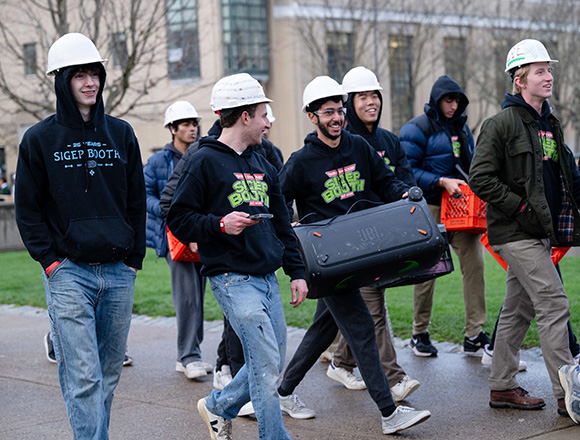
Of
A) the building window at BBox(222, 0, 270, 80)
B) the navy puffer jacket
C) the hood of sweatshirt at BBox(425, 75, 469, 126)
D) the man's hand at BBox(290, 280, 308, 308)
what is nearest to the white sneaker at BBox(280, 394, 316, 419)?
the man's hand at BBox(290, 280, 308, 308)

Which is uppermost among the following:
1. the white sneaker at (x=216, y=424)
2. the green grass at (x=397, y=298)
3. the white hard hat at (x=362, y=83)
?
the white hard hat at (x=362, y=83)

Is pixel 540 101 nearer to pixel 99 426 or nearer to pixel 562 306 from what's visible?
pixel 562 306

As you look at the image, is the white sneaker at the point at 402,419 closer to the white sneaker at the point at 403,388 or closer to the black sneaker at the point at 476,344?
the white sneaker at the point at 403,388

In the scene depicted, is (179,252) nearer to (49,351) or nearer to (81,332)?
(49,351)

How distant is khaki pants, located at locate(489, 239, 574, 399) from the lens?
17.6 feet

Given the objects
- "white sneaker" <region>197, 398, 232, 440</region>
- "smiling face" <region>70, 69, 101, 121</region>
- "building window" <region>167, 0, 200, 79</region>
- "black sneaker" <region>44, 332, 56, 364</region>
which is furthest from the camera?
"building window" <region>167, 0, 200, 79</region>

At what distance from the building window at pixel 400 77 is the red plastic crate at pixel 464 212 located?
30361mm

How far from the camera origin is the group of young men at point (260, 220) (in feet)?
14.0

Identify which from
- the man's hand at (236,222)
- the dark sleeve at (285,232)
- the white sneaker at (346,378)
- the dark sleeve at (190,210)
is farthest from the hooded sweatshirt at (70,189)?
the white sneaker at (346,378)

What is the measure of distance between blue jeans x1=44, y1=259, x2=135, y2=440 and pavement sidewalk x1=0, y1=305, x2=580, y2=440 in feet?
4.25

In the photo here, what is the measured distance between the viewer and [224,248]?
4523mm

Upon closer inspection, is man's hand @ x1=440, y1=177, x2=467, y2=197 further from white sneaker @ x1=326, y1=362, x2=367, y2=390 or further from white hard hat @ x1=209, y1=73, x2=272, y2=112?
white hard hat @ x1=209, y1=73, x2=272, y2=112

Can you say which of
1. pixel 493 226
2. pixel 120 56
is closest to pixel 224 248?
pixel 493 226

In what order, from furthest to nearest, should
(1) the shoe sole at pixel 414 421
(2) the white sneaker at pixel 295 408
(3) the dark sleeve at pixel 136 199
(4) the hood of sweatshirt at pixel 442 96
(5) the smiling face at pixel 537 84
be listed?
(4) the hood of sweatshirt at pixel 442 96 → (2) the white sneaker at pixel 295 408 → (5) the smiling face at pixel 537 84 → (1) the shoe sole at pixel 414 421 → (3) the dark sleeve at pixel 136 199
